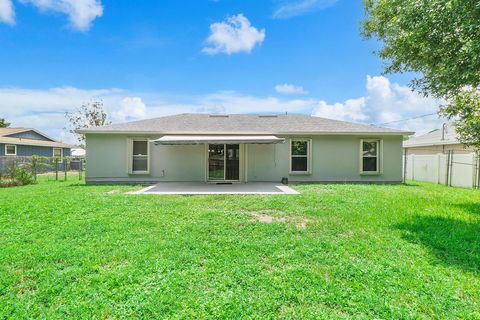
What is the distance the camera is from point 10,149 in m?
30.0

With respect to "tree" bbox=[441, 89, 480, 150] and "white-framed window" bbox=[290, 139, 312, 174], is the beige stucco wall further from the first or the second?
"tree" bbox=[441, 89, 480, 150]

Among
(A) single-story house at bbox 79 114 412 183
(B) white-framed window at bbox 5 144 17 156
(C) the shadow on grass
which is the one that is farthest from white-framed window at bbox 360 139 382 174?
(B) white-framed window at bbox 5 144 17 156

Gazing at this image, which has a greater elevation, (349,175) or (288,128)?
(288,128)

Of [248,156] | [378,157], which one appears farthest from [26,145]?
[378,157]

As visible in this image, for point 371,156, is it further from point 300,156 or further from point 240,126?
point 240,126

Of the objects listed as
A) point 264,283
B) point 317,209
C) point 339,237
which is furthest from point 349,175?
point 264,283

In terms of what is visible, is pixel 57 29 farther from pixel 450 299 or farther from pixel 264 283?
pixel 450 299

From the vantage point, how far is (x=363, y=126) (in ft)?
58.7

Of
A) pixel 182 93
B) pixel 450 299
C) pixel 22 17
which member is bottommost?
pixel 450 299

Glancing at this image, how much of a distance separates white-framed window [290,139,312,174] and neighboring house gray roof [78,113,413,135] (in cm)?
92

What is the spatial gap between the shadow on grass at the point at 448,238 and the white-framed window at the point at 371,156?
9.21 m

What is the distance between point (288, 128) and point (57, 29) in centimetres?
1867

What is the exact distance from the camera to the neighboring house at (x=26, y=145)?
2955cm

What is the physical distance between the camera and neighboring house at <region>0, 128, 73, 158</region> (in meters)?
29.5
